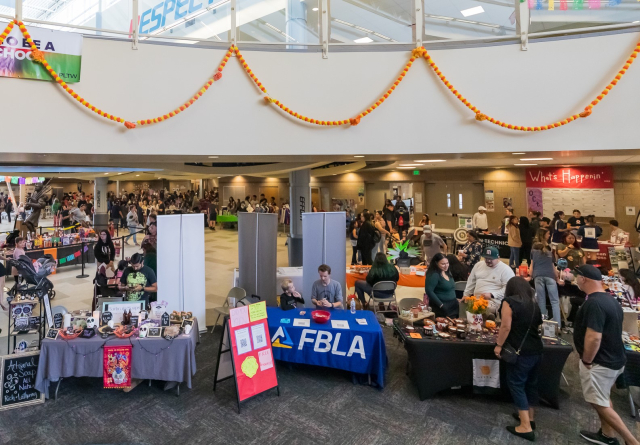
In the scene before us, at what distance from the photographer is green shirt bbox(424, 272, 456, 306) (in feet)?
15.4

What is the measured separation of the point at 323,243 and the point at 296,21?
3254mm

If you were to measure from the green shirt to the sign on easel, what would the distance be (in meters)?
2.20

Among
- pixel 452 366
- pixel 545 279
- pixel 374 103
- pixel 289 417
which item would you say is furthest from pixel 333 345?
pixel 545 279

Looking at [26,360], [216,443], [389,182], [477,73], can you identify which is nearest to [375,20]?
[477,73]

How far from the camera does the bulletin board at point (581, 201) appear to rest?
11.5m

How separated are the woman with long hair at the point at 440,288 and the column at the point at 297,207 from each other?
4.78m

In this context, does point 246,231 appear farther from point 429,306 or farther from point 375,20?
point 375,20

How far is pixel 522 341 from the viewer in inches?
120

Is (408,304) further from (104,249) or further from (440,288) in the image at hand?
(104,249)

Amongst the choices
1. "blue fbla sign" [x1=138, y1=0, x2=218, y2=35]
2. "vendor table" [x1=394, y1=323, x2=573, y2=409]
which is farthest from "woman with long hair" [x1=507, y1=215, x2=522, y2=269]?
"blue fbla sign" [x1=138, y1=0, x2=218, y2=35]

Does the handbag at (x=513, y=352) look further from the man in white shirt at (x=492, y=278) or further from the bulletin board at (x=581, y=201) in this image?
the bulletin board at (x=581, y=201)

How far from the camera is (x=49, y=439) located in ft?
10.2

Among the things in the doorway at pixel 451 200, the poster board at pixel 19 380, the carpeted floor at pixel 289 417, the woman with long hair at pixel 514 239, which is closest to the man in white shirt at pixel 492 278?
the carpeted floor at pixel 289 417

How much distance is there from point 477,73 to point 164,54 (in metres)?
4.06
